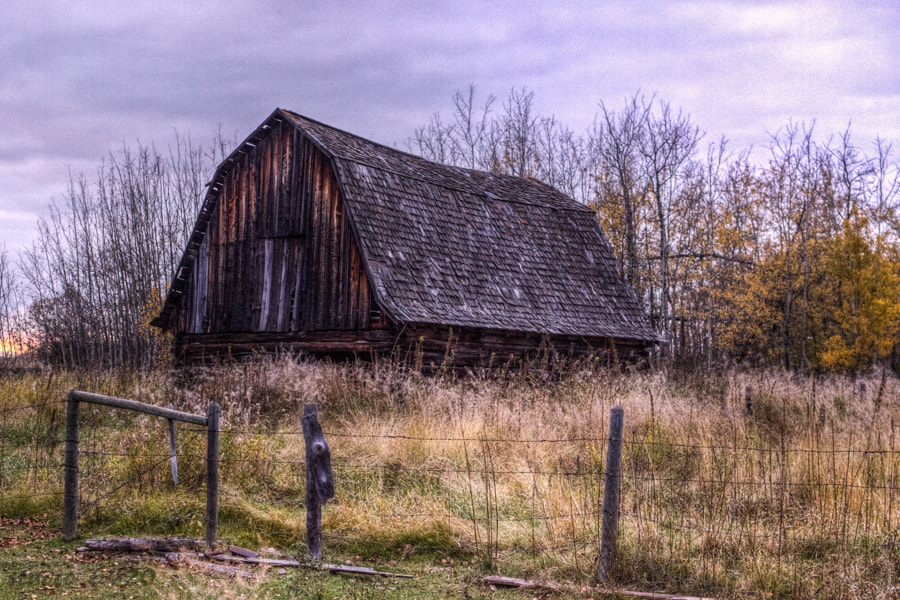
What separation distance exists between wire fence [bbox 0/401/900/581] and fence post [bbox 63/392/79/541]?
1.00ft

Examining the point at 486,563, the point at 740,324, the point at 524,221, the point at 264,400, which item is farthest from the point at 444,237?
the point at 740,324

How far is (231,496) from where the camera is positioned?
7.19 m

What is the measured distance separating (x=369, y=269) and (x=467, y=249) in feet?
10.3

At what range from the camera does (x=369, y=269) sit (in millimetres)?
13961

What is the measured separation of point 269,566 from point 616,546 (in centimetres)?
258

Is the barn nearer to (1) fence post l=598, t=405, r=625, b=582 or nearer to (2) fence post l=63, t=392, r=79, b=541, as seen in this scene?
(2) fence post l=63, t=392, r=79, b=541

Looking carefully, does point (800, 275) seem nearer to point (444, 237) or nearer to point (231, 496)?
point (444, 237)

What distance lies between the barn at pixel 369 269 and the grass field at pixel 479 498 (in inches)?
134

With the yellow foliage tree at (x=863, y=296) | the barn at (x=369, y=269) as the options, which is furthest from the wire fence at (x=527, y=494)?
the yellow foliage tree at (x=863, y=296)

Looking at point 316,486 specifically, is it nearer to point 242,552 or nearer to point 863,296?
point 242,552

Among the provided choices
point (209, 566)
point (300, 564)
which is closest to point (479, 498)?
point (300, 564)

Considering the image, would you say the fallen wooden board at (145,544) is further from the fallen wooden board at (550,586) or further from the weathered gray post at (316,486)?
the fallen wooden board at (550,586)

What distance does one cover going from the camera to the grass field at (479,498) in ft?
18.0

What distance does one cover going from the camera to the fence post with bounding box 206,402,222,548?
617 centimetres
